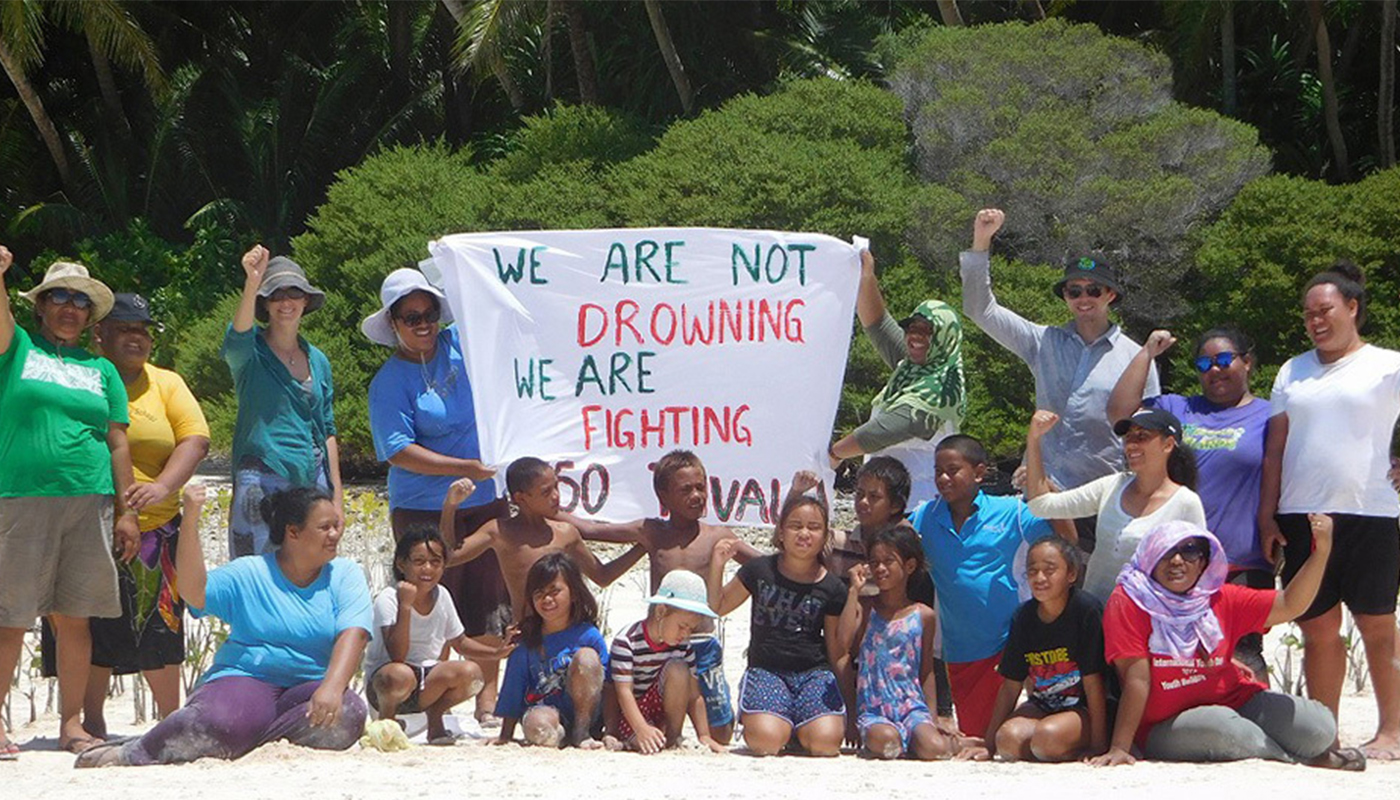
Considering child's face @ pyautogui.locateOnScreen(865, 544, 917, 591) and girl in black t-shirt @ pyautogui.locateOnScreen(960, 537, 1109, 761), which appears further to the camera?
child's face @ pyautogui.locateOnScreen(865, 544, 917, 591)

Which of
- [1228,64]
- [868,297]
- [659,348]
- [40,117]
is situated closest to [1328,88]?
[1228,64]

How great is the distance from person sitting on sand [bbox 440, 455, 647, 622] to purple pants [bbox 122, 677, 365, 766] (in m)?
0.78

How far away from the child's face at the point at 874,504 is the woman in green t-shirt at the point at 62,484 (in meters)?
2.64

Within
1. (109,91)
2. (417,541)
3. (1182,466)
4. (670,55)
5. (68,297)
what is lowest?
(417,541)

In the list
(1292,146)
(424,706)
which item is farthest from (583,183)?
(424,706)

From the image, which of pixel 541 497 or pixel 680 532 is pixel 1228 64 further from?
pixel 541 497

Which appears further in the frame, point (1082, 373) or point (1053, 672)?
point (1082, 373)

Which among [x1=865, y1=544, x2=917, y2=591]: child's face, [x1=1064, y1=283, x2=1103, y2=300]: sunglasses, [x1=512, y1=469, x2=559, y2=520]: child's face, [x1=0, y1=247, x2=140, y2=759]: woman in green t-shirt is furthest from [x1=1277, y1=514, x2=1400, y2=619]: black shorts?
[x1=0, y1=247, x2=140, y2=759]: woman in green t-shirt

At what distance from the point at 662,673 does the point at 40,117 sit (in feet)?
69.5

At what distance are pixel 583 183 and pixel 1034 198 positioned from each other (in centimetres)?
452

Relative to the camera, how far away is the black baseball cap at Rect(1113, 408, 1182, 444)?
642 centimetres

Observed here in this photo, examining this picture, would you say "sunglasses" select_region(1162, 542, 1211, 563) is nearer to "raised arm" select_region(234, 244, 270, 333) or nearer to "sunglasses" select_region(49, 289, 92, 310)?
"raised arm" select_region(234, 244, 270, 333)

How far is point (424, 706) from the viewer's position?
6.98 meters

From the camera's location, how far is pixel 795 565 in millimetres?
6840
